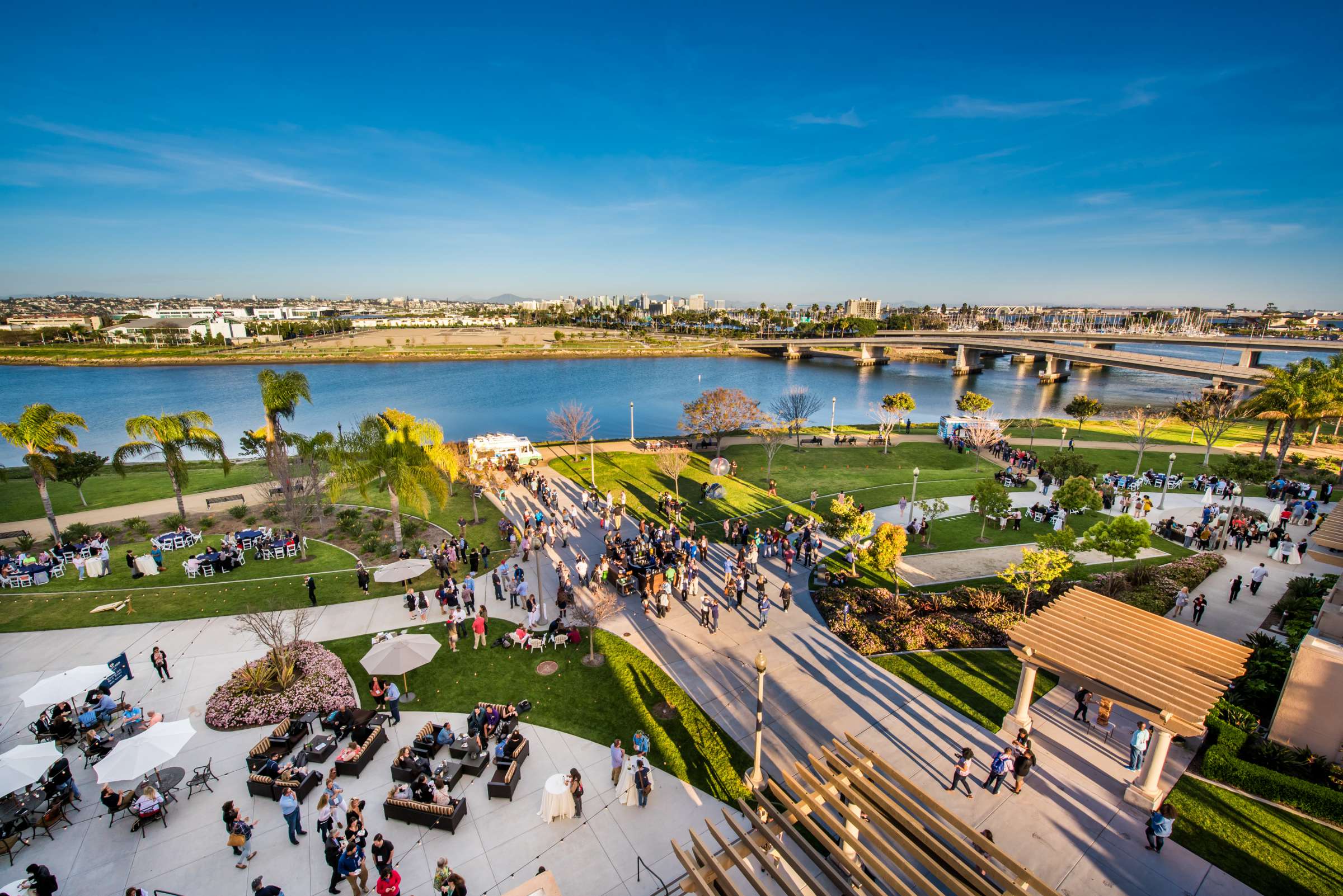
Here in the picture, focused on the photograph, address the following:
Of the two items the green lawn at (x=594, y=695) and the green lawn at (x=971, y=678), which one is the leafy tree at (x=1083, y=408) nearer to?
the green lawn at (x=971, y=678)

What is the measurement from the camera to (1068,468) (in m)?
29.2

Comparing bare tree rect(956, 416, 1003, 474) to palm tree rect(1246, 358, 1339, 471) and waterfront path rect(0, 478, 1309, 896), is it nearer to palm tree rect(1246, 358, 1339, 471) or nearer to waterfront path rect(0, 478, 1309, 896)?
palm tree rect(1246, 358, 1339, 471)

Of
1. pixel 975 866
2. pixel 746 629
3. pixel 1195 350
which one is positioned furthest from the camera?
pixel 1195 350

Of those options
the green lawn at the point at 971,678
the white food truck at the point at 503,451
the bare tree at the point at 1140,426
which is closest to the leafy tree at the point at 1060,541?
the green lawn at the point at 971,678

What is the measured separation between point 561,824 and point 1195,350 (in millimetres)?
268407

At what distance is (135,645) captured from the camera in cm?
1603

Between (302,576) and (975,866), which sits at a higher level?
(975,866)

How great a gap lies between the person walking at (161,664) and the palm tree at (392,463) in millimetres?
7526

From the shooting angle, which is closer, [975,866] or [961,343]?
[975,866]

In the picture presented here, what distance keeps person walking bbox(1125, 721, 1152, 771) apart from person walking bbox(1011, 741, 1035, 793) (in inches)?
80.0

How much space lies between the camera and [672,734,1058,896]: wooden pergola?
7.18m

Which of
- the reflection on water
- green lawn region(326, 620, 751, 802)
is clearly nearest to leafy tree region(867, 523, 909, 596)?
green lawn region(326, 620, 751, 802)

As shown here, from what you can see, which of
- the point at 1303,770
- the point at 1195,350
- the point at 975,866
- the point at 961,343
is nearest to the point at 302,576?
the point at 975,866

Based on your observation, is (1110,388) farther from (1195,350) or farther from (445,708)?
(1195,350)
